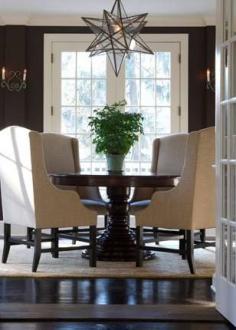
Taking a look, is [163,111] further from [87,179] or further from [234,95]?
[234,95]

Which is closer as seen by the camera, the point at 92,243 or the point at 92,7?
the point at 92,243

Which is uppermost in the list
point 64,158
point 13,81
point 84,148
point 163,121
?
point 13,81

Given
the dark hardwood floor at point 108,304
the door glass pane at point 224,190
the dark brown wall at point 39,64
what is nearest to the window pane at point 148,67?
the dark brown wall at point 39,64

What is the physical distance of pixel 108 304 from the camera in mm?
3402

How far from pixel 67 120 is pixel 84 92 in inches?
15.7

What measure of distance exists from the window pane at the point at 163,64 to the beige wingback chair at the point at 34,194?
2915 mm

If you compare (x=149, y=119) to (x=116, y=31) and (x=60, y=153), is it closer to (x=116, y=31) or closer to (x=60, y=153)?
(x=60, y=153)

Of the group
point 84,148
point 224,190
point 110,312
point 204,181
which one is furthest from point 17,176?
point 84,148

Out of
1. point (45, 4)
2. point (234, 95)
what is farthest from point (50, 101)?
point (234, 95)

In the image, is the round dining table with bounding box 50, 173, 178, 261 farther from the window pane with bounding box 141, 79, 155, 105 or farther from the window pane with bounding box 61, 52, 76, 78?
the window pane with bounding box 61, 52, 76, 78

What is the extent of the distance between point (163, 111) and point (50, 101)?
4.51ft

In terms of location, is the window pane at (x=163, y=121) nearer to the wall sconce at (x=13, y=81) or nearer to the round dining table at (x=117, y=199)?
the wall sconce at (x=13, y=81)

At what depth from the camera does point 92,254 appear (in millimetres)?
4598

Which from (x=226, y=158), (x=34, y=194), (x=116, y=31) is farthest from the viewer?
(x=116, y=31)
